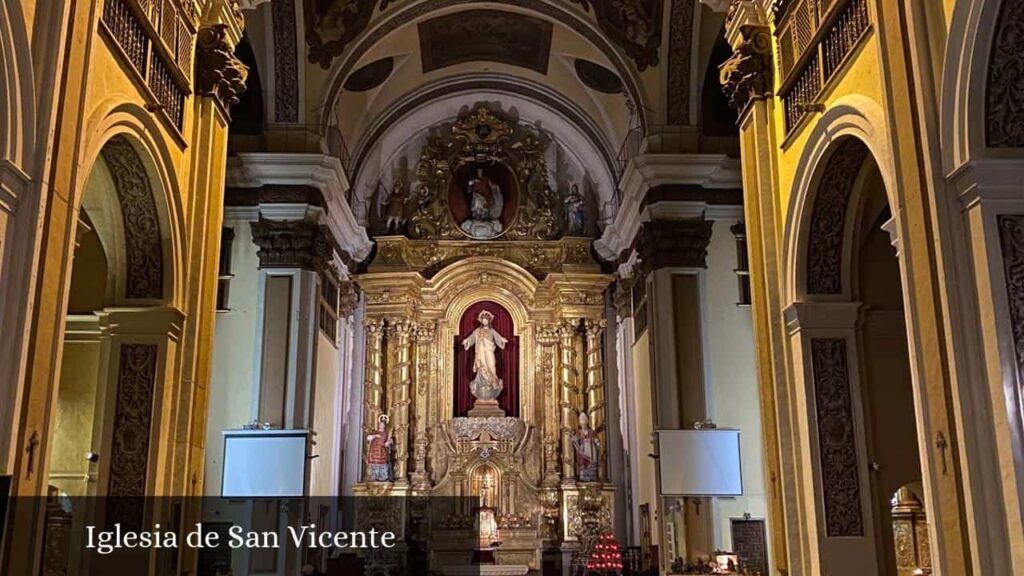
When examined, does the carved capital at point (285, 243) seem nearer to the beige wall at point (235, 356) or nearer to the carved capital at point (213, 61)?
the beige wall at point (235, 356)

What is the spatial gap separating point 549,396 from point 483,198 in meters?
3.89

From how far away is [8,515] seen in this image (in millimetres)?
4574

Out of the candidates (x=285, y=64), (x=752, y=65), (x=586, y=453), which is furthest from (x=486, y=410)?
(x=752, y=65)

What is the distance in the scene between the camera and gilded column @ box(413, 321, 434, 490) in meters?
16.7

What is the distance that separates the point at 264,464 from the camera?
11789 mm

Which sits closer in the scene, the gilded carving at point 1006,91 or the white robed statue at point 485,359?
the gilded carving at point 1006,91

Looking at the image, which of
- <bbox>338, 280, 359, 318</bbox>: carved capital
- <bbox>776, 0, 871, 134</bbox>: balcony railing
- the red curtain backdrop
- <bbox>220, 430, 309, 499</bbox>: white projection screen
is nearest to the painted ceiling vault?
<bbox>338, 280, 359, 318</bbox>: carved capital

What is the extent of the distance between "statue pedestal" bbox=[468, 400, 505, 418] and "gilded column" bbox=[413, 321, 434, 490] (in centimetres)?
85

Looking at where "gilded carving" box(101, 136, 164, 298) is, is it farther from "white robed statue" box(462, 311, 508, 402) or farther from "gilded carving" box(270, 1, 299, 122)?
"white robed statue" box(462, 311, 508, 402)

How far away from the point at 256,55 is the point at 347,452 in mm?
6936

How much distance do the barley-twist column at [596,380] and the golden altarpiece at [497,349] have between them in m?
0.02

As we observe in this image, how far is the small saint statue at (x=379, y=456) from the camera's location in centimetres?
1627

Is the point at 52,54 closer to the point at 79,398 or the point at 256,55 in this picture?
the point at 79,398

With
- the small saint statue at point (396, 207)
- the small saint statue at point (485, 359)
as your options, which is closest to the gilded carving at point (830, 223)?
the small saint statue at point (485, 359)
